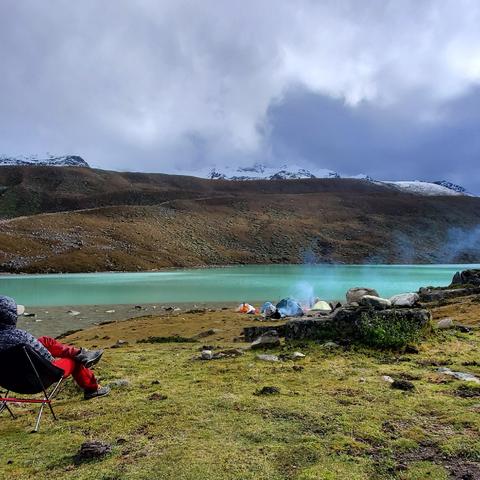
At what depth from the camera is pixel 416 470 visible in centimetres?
496

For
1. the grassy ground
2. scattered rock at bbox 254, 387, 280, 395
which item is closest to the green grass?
the grassy ground

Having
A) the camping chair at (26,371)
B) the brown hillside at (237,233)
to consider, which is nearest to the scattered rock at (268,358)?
the camping chair at (26,371)

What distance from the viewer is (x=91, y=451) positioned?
5430 mm

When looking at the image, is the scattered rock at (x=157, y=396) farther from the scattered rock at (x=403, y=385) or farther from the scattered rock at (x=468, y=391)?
the scattered rock at (x=468, y=391)

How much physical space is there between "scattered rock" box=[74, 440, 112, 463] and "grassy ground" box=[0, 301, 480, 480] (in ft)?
0.29

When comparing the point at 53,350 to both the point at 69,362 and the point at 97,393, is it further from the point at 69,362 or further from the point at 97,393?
the point at 97,393

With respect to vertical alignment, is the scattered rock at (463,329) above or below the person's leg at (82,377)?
above

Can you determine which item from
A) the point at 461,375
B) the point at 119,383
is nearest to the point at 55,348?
the point at 119,383

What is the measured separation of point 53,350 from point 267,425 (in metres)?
3.36

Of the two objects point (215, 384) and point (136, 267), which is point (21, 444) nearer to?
point (215, 384)

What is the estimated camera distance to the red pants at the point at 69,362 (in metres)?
7.30

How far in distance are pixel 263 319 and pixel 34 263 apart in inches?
3174

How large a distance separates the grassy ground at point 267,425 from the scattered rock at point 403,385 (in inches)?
→ 3.9

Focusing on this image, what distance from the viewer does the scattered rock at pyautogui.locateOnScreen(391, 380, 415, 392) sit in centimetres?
755
